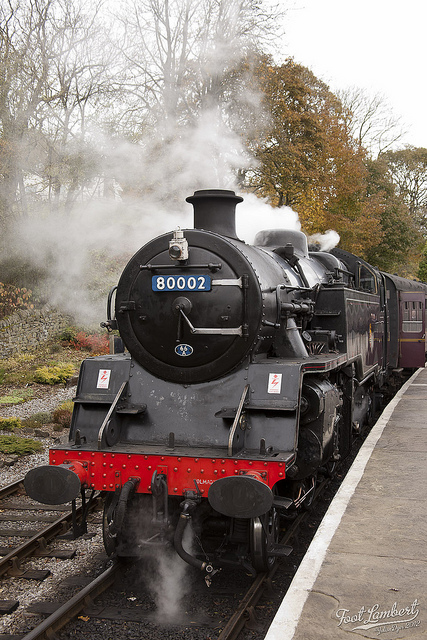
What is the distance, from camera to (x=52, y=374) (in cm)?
1336

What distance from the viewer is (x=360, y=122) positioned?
34.3 m

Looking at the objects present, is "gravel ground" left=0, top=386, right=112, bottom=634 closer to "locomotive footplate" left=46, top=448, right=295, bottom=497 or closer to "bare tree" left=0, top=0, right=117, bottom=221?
"locomotive footplate" left=46, top=448, right=295, bottom=497

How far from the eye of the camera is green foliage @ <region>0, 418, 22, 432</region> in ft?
30.2

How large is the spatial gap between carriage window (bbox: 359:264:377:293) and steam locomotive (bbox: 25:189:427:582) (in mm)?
3781

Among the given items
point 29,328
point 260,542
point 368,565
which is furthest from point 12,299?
point 368,565

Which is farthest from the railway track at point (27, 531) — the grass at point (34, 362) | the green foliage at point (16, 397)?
the grass at point (34, 362)

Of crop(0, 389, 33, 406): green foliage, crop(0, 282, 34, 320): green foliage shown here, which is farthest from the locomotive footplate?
crop(0, 282, 34, 320): green foliage

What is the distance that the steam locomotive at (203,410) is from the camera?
12.9ft

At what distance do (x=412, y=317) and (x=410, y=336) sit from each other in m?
0.57

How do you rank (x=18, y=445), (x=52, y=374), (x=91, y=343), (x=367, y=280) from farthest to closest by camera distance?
1. (x=91, y=343)
2. (x=52, y=374)
3. (x=367, y=280)
4. (x=18, y=445)

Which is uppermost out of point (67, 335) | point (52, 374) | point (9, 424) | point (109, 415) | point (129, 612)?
point (67, 335)

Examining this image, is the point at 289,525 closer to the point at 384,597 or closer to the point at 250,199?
the point at 384,597

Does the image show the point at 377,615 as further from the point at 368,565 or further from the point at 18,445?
the point at 18,445

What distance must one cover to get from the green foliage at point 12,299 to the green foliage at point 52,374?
9.70 ft
